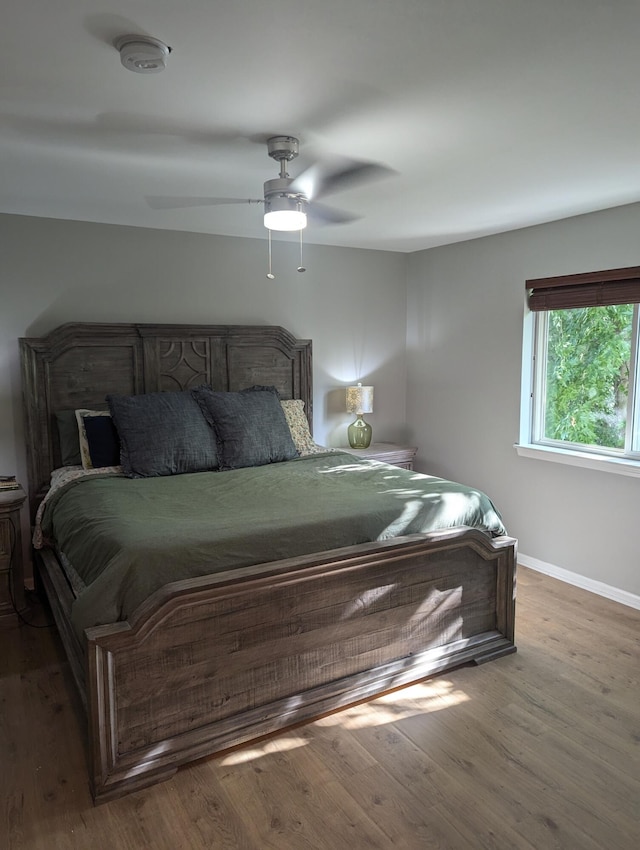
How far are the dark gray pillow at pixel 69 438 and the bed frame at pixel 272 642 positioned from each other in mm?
466

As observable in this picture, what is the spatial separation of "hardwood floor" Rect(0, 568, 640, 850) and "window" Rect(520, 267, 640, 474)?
55.6 inches

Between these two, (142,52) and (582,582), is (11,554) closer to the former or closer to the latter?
(142,52)

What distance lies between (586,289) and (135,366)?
2.83m

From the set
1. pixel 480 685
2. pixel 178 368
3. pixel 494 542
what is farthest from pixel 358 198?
pixel 480 685

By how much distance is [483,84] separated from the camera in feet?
6.13

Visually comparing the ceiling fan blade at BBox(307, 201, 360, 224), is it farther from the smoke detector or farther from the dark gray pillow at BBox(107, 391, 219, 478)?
the smoke detector

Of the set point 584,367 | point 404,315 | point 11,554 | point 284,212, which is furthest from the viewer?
point 404,315

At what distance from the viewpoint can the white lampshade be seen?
461cm

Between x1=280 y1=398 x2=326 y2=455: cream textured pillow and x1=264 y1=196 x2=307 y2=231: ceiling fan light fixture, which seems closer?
x1=264 y1=196 x2=307 y2=231: ceiling fan light fixture

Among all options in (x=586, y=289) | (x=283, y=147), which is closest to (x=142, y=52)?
(x=283, y=147)

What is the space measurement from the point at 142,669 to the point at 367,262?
143 inches

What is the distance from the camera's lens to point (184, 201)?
327cm

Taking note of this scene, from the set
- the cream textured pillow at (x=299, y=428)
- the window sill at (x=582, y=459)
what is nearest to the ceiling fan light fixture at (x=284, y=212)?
the cream textured pillow at (x=299, y=428)

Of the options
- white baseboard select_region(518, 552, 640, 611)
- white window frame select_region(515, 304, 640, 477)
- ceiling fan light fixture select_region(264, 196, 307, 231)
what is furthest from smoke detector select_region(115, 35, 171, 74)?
white baseboard select_region(518, 552, 640, 611)
